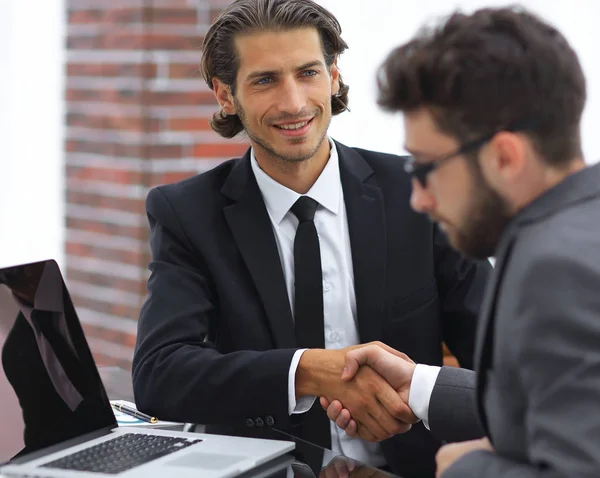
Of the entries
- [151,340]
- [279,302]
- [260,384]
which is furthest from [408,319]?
[151,340]

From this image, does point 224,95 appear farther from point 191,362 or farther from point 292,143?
point 191,362

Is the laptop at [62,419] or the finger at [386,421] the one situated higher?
the laptop at [62,419]

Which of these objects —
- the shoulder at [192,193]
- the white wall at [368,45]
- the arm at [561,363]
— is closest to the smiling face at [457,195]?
the arm at [561,363]

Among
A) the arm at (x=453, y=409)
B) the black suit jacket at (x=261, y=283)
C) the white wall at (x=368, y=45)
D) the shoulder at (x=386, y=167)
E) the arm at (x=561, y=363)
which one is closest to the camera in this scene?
the arm at (x=561, y=363)

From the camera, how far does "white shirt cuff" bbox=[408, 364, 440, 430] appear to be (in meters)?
1.66

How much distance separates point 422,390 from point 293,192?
0.55 metres

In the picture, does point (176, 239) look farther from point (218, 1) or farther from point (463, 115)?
point (218, 1)

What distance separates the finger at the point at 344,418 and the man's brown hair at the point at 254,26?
794 mm

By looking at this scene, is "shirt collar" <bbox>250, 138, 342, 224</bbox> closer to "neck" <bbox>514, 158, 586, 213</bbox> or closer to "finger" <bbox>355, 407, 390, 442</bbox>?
"finger" <bbox>355, 407, 390, 442</bbox>

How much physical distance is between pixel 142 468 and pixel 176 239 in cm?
71

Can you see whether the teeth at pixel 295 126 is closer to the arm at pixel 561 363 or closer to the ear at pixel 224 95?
the ear at pixel 224 95

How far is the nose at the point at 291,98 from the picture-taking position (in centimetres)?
A: 197

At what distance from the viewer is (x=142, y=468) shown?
4.42 ft

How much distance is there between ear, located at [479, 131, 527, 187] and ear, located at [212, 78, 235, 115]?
1.15 meters
